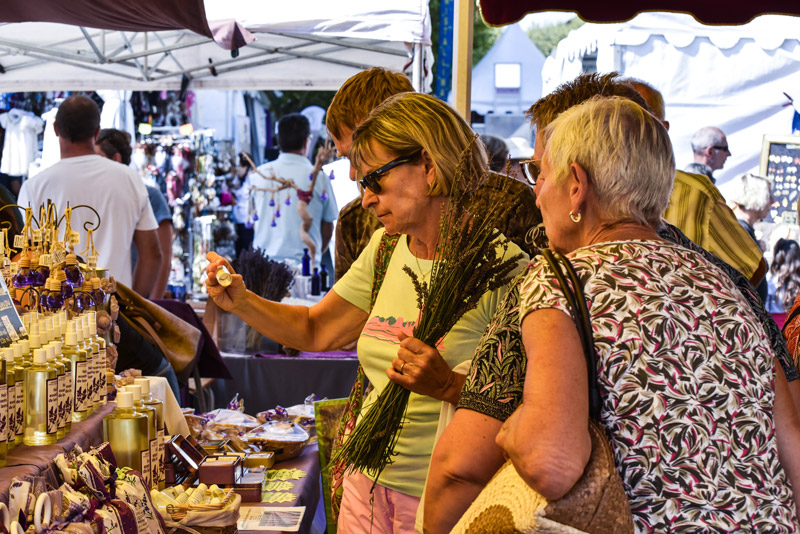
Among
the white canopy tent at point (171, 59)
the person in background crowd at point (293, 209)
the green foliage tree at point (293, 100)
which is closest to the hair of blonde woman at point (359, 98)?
the white canopy tent at point (171, 59)

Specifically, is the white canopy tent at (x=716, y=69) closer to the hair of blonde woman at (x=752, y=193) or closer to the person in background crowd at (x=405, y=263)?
the hair of blonde woman at (x=752, y=193)

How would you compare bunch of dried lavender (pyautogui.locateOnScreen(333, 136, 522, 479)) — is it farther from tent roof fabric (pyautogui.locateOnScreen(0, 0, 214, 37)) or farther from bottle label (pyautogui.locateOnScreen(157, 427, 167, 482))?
tent roof fabric (pyautogui.locateOnScreen(0, 0, 214, 37))

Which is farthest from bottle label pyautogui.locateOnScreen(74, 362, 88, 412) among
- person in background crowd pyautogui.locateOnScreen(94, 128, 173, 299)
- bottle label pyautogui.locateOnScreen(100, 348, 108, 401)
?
person in background crowd pyautogui.locateOnScreen(94, 128, 173, 299)

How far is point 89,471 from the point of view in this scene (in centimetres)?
159

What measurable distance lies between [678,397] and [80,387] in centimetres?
132

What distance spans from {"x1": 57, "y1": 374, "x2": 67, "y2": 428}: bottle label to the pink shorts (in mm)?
635

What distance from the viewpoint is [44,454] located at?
1653 millimetres

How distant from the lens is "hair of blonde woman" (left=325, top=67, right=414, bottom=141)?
235 cm

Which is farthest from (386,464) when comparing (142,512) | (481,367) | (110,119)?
(110,119)

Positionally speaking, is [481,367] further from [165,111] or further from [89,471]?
[165,111]

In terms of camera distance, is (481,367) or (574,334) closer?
(574,334)

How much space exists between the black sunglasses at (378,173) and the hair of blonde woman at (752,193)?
4617 mm

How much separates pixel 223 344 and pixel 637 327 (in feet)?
11.4

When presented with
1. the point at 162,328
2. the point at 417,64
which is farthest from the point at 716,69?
the point at 162,328
